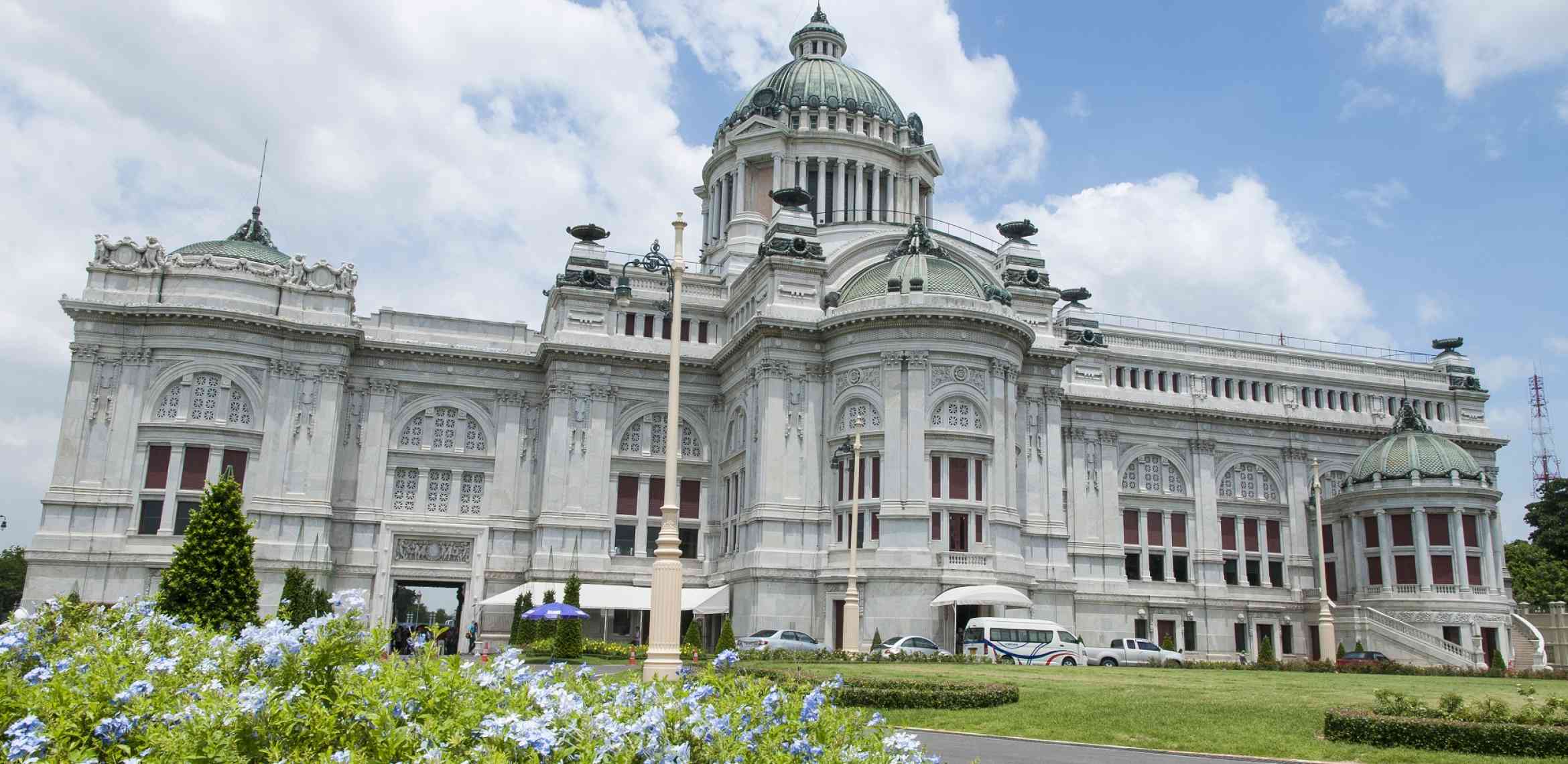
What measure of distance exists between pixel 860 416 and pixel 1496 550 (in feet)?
133

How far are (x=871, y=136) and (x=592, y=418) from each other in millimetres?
27815

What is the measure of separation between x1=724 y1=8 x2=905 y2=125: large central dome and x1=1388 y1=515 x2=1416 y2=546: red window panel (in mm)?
39460

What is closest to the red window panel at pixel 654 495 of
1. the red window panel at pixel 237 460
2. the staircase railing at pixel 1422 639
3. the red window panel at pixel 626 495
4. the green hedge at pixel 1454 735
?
the red window panel at pixel 626 495

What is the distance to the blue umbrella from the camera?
5100 centimetres

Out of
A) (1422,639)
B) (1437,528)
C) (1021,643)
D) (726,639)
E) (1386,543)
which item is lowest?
(726,639)

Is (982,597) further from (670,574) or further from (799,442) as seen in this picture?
(670,574)

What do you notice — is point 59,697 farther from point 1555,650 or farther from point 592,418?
point 1555,650

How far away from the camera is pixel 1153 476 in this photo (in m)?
73.4

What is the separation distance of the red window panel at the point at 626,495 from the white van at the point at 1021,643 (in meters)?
21.2

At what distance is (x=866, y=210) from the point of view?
75688 millimetres

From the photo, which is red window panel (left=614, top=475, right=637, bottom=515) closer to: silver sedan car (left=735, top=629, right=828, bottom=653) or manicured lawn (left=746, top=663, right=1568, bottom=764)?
silver sedan car (left=735, top=629, right=828, bottom=653)

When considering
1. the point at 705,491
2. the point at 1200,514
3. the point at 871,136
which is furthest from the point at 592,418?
the point at 1200,514

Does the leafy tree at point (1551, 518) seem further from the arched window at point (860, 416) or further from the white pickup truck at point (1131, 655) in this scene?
the arched window at point (860, 416)

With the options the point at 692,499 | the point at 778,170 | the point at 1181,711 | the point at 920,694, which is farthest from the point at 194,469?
Answer: the point at 1181,711
